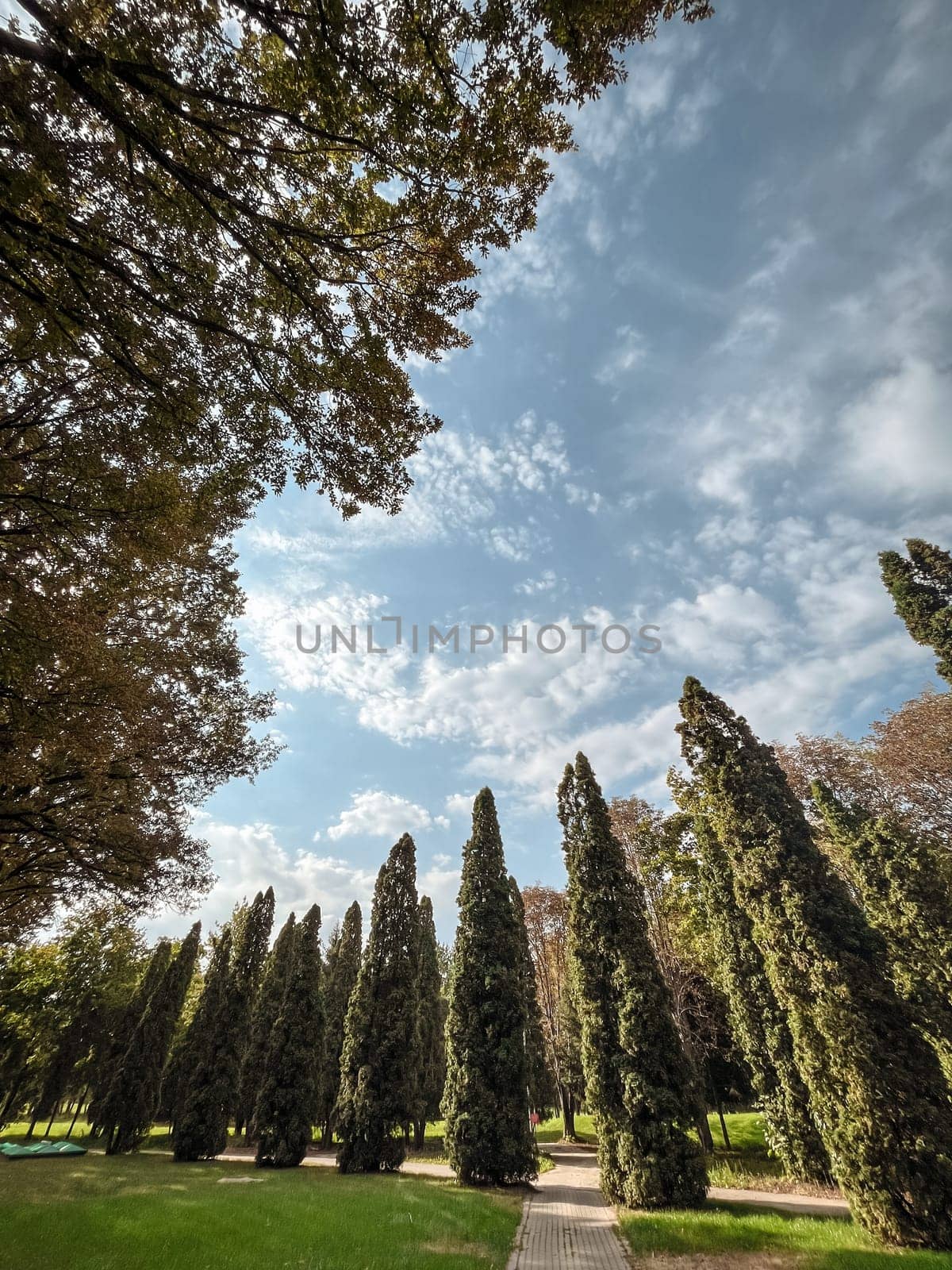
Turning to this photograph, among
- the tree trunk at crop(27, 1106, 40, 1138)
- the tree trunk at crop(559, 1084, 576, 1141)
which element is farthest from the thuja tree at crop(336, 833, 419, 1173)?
the tree trunk at crop(27, 1106, 40, 1138)

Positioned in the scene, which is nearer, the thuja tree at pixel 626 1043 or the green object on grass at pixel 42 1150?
the thuja tree at pixel 626 1043

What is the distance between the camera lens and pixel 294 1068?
20.6 meters

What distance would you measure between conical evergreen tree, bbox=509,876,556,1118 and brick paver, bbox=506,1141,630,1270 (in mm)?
4352

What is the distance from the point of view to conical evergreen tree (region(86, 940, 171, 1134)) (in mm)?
28275

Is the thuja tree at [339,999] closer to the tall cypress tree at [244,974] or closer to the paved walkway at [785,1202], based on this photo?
the tall cypress tree at [244,974]

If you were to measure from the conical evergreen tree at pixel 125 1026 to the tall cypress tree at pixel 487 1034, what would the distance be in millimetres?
21692

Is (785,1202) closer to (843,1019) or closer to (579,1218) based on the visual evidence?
(579,1218)

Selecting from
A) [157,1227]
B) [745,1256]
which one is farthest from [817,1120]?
[157,1227]

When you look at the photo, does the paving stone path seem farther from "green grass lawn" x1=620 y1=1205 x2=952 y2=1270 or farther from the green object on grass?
the green object on grass

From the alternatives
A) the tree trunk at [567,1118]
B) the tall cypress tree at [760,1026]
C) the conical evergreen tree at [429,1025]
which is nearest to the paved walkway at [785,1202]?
the tall cypress tree at [760,1026]

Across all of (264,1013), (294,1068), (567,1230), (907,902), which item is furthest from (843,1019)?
(264,1013)

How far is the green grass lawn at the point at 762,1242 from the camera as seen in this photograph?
282 inches

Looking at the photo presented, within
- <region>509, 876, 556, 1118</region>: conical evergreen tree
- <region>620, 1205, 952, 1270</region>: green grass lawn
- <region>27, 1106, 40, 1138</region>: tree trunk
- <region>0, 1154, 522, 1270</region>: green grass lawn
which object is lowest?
<region>620, 1205, 952, 1270</region>: green grass lawn

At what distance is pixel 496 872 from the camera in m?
19.1
